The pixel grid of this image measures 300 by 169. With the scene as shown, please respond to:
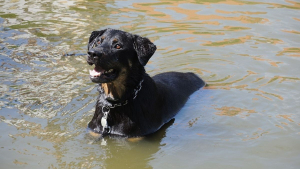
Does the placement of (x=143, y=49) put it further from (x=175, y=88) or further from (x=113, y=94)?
(x=175, y=88)

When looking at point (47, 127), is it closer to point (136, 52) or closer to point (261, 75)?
point (136, 52)

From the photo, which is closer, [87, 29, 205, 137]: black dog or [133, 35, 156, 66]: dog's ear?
[87, 29, 205, 137]: black dog

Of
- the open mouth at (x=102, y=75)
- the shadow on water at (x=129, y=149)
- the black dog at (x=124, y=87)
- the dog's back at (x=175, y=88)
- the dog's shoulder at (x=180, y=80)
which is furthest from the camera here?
the dog's shoulder at (x=180, y=80)

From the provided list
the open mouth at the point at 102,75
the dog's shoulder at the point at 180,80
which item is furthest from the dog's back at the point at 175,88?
the open mouth at the point at 102,75

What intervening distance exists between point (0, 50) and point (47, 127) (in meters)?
4.27

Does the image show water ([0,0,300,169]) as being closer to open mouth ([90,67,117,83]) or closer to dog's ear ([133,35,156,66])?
open mouth ([90,67,117,83])

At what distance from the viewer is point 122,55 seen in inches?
270

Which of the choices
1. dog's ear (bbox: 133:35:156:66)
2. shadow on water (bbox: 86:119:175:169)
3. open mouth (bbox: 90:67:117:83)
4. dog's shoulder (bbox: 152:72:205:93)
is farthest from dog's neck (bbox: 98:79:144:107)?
dog's shoulder (bbox: 152:72:205:93)

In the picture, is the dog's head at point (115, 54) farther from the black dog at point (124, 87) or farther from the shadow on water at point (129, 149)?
the shadow on water at point (129, 149)

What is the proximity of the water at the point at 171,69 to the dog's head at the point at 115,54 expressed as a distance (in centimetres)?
105

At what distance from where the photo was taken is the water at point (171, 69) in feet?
21.7

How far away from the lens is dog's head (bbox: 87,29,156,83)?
6.55 meters

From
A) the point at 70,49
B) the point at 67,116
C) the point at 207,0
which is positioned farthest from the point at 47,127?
the point at 207,0

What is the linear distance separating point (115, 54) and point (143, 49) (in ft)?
1.62
